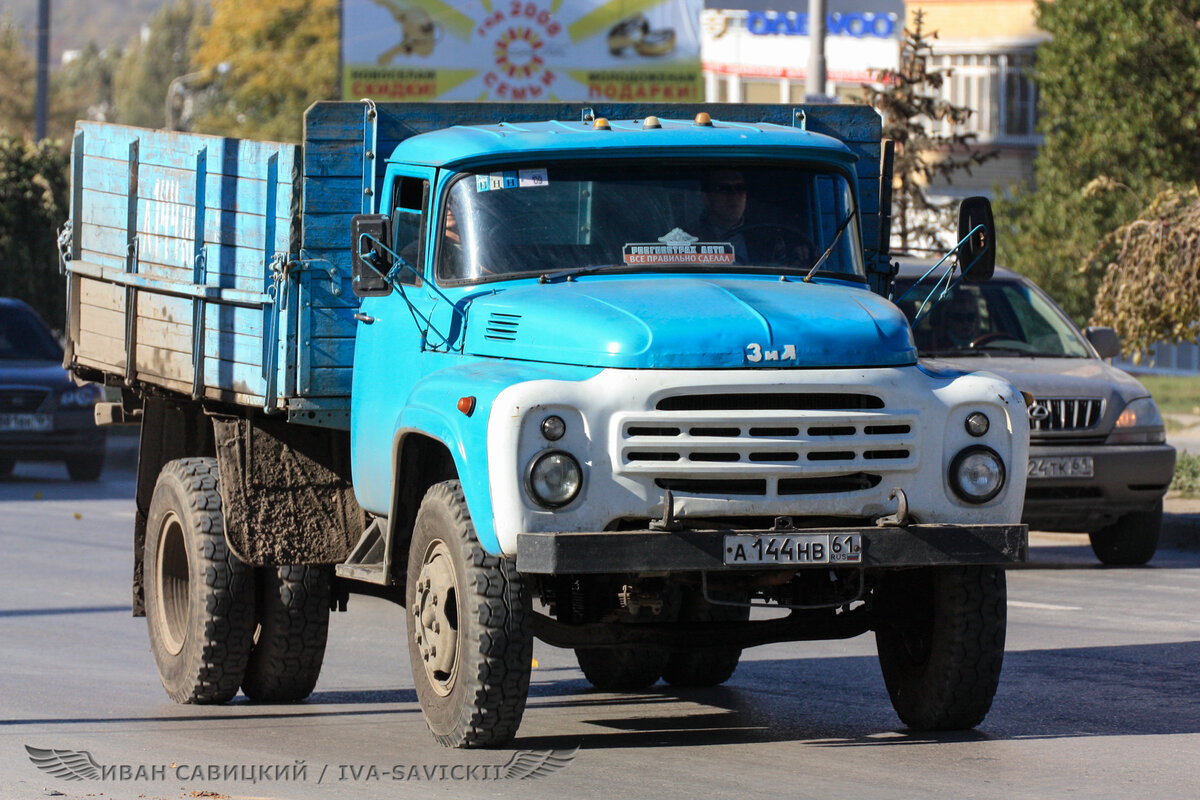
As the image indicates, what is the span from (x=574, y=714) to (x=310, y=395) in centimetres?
165

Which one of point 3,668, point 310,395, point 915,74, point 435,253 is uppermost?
point 915,74

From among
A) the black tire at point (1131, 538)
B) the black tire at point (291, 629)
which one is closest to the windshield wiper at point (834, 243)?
the black tire at point (291, 629)

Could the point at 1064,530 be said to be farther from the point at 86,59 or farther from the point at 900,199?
the point at 86,59

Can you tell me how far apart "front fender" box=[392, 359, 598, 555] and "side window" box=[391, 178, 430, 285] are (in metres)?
0.72

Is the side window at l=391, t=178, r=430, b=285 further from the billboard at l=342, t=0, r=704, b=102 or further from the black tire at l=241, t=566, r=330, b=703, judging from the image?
the billboard at l=342, t=0, r=704, b=102

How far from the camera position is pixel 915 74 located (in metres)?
21.5

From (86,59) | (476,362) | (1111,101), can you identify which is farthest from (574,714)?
(86,59)

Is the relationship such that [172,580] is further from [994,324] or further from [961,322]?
[994,324]

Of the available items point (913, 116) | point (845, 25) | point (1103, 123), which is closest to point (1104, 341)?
point (913, 116)

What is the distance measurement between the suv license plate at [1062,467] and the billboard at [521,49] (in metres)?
17.7

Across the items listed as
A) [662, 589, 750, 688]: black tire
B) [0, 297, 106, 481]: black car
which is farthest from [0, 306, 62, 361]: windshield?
[662, 589, 750, 688]: black tire

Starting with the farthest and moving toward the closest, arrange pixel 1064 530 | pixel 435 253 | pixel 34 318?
1. pixel 34 318
2. pixel 1064 530
3. pixel 435 253

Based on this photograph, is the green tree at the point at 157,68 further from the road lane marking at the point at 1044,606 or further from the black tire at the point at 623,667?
the black tire at the point at 623,667

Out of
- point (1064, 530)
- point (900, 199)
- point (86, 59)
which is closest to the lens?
point (1064, 530)
